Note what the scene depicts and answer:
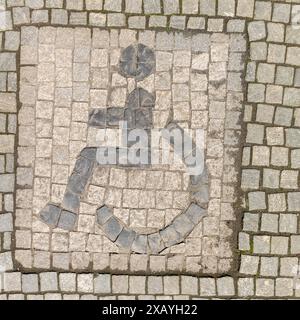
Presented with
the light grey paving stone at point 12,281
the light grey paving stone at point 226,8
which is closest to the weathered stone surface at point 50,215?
the light grey paving stone at point 12,281

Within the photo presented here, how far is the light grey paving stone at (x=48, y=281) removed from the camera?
14.1ft

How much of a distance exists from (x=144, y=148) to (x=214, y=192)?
0.85 meters

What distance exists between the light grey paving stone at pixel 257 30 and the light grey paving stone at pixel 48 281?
10.4 feet

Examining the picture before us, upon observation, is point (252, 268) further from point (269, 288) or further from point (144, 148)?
point (144, 148)

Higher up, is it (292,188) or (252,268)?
(292,188)

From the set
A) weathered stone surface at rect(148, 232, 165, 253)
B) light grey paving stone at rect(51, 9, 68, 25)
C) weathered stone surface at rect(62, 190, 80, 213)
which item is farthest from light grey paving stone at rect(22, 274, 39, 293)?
light grey paving stone at rect(51, 9, 68, 25)

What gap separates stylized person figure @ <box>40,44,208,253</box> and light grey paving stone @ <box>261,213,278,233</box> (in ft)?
2.09

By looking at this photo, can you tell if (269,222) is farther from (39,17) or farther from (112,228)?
(39,17)

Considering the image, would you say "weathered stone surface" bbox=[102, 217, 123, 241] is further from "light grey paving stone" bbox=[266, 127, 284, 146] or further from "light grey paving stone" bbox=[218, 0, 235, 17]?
"light grey paving stone" bbox=[218, 0, 235, 17]

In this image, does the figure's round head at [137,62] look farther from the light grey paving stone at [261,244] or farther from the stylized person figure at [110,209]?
the light grey paving stone at [261,244]

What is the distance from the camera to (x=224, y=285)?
14.1 ft

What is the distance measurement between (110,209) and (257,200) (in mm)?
→ 1519
